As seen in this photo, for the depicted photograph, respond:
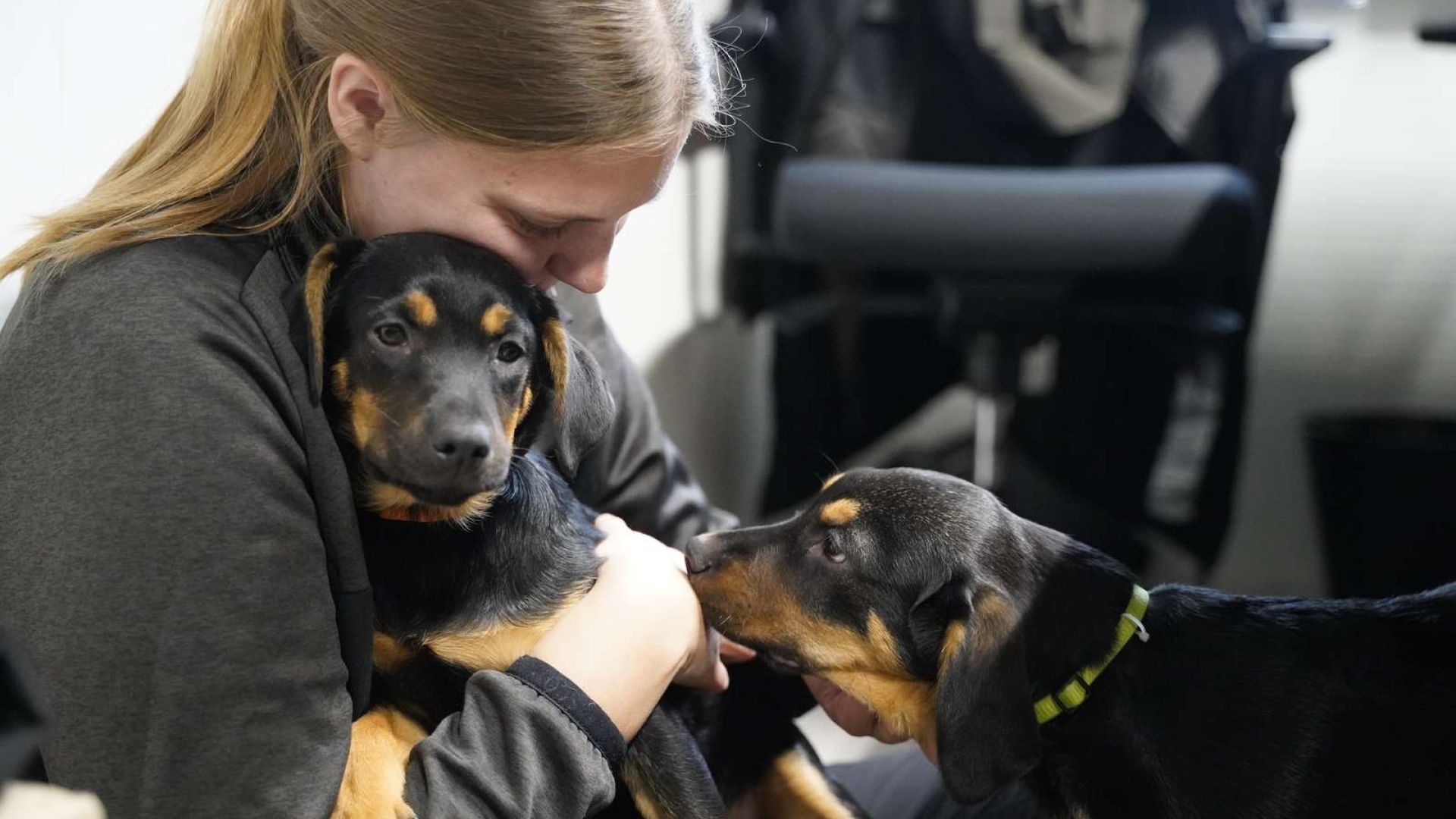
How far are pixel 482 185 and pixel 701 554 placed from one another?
493 millimetres

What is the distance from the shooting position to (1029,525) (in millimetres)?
1483

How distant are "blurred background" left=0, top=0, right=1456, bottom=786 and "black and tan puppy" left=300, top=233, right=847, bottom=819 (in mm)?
1358

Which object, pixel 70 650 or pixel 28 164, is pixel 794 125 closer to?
pixel 28 164

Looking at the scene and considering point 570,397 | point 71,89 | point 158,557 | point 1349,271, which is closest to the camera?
point 158,557

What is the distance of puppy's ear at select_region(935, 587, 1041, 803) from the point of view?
4.20 feet

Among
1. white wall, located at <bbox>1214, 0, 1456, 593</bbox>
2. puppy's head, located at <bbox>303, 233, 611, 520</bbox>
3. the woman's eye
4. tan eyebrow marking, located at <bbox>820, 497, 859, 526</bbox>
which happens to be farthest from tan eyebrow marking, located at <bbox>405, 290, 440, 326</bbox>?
white wall, located at <bbox>1214, 0, 1456, 593</bbox>

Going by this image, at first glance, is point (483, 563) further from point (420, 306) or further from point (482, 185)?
point (482, 185)

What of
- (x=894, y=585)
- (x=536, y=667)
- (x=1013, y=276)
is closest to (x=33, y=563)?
Answer: (x=536, y=667)

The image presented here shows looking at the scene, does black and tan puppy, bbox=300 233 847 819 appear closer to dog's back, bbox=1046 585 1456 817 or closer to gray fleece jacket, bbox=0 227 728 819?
gray fleece jacket, bbox=0 227 728 819

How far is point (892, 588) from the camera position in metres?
1.46

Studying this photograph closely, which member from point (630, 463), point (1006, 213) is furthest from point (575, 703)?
point (1006, 213)

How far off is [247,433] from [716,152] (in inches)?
93.3

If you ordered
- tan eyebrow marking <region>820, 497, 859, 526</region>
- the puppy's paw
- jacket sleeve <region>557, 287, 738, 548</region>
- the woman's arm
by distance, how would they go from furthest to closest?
jacket sleeve <region>557, 287, 738, 548</region> → tan eyebrow marking <region>820, 497, 859, 526</region> → the puppy's paw → the woman's arm

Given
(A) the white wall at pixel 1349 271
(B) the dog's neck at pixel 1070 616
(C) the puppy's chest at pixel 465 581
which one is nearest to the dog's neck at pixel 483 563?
(C) the puppy's chest at pixel 465 581
